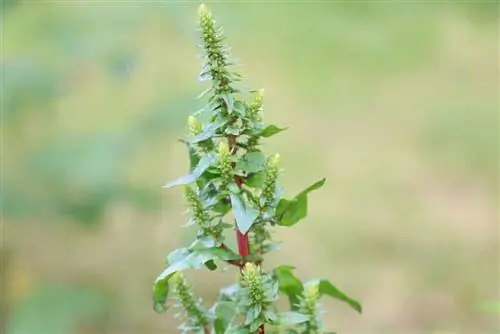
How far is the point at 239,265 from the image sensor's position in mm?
409

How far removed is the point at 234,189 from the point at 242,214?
1 cm

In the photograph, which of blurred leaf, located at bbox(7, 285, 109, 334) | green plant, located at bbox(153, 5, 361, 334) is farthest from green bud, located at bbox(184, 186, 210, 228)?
blurred leaf, located at bbox(7, 285, 109, 334)

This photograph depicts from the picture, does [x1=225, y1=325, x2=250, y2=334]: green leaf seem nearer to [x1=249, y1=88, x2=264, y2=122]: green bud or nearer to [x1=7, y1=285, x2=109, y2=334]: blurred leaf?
[x1=249, y1=88, x2=264, y2=122]: green bud

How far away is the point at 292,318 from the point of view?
40cm

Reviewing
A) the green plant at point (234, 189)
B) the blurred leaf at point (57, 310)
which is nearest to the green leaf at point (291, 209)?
the green plant at point (234, 189)

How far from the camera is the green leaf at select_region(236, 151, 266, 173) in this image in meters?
0.38

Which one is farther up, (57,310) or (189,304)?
(189,304)

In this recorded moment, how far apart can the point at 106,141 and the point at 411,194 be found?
32.7 inches

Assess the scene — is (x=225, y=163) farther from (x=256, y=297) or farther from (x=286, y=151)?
(x=286, y=151)

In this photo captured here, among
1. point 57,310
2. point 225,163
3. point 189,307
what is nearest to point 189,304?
point 189,307

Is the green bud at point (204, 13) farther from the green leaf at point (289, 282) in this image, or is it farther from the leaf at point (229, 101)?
the green leaf at point (289, 282)

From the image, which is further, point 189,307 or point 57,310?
point 57,310

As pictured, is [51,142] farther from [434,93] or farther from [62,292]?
[434,93]

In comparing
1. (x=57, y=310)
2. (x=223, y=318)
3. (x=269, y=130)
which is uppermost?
(x=269, y=130)
